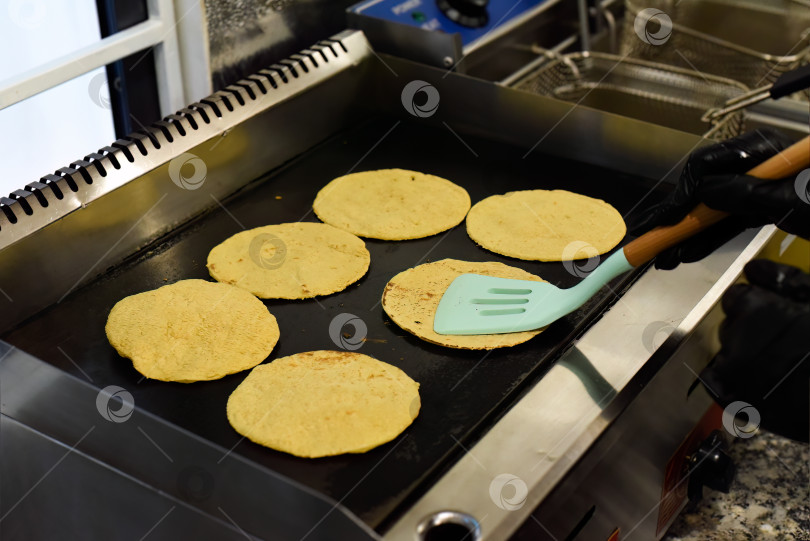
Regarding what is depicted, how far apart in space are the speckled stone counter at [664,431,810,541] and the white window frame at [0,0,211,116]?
4.71 ft

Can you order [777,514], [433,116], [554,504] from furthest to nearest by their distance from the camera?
[433,116] < [777,514] < [554,504]

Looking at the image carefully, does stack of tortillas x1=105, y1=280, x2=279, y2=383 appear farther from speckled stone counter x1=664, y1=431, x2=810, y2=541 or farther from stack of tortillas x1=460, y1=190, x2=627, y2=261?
speckled stone counter x1=664, y1=431, x2=810, y2=541

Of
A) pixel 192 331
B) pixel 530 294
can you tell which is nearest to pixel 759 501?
pixel 530 294

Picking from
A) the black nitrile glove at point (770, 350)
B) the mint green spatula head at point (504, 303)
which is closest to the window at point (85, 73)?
the mint green spatula head at point (504, 303)

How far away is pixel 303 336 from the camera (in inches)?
56.6

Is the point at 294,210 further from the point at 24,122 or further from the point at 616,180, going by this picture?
the point at 616,180

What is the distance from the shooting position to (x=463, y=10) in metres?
2.20

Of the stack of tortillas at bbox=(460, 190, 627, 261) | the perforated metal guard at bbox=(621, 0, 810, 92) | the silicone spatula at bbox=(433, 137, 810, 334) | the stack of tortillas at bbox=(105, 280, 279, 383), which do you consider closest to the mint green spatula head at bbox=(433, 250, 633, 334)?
the silicone spatula at bbox=(433, 137, 810, 334)

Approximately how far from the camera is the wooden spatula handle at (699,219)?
3.55 feet

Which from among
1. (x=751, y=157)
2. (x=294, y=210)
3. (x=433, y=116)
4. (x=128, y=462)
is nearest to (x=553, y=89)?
(x=433, y=116)

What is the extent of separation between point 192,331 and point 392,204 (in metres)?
0.56

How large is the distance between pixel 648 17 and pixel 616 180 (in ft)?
3.29

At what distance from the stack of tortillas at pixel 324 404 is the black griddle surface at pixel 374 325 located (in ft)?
0.07

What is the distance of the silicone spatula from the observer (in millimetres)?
1229
